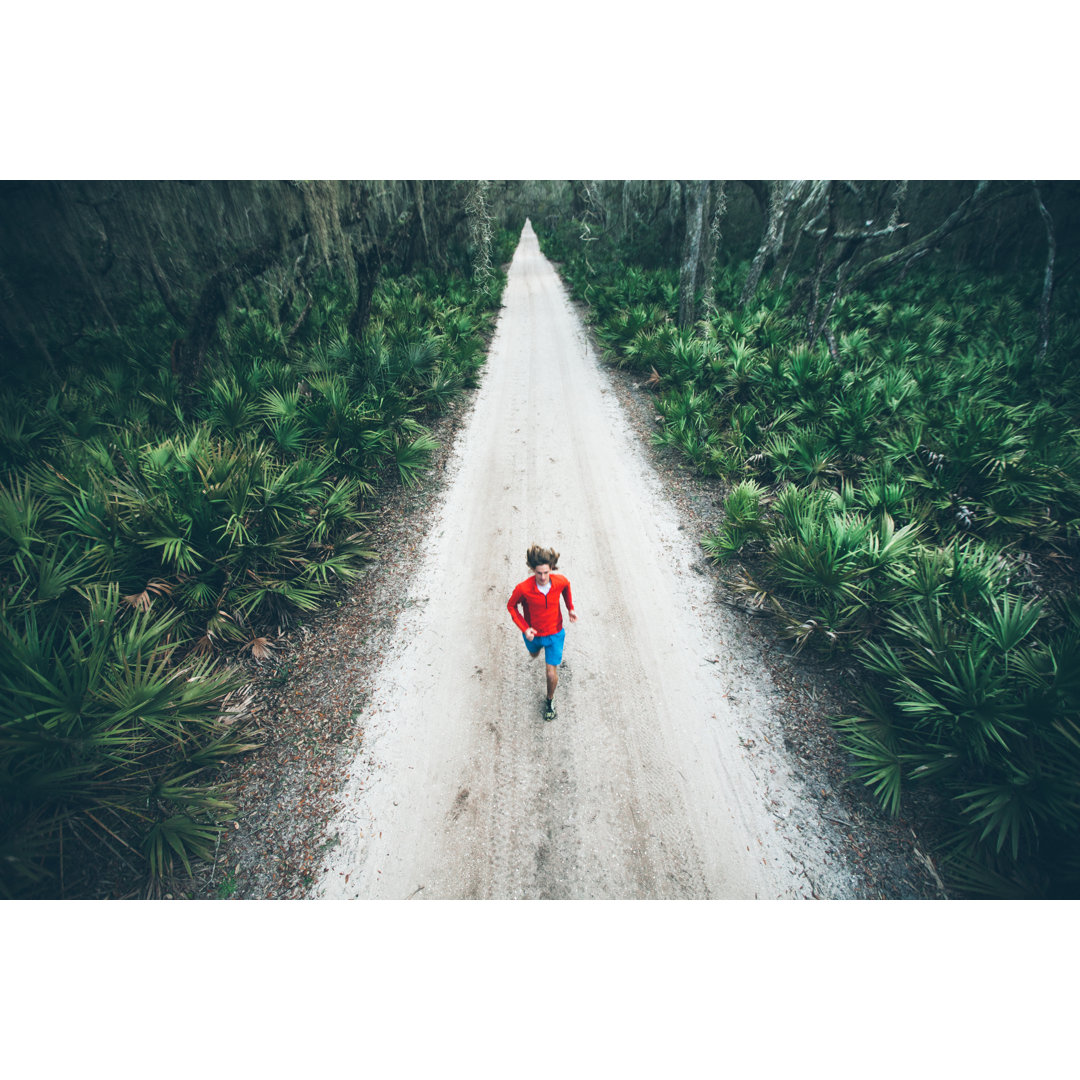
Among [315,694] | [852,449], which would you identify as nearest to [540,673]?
[315,694]

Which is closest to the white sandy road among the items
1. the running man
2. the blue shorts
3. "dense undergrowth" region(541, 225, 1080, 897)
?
the blue shorts

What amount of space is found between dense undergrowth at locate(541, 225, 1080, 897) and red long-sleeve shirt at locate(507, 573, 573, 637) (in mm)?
2531

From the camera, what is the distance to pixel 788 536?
4.62 m

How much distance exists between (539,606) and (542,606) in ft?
0.08

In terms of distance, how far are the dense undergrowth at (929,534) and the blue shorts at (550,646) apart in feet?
8.07

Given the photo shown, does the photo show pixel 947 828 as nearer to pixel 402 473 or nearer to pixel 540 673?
pixel 540 673

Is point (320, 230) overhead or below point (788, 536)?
overhead

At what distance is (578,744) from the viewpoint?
11.5 ft

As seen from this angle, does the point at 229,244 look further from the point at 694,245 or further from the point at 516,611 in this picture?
the point at 516,611

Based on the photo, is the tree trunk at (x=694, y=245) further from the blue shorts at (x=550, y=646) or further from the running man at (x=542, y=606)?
the blue shorts at (x=550, y=646)

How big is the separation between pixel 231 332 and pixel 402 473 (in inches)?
204

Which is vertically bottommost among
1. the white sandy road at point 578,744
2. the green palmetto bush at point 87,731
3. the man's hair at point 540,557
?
the white sandy road at point 578,744

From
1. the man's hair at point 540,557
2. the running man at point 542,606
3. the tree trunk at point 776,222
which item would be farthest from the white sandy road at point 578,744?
the tree trunk at point 776,222

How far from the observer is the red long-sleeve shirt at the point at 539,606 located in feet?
10.8
